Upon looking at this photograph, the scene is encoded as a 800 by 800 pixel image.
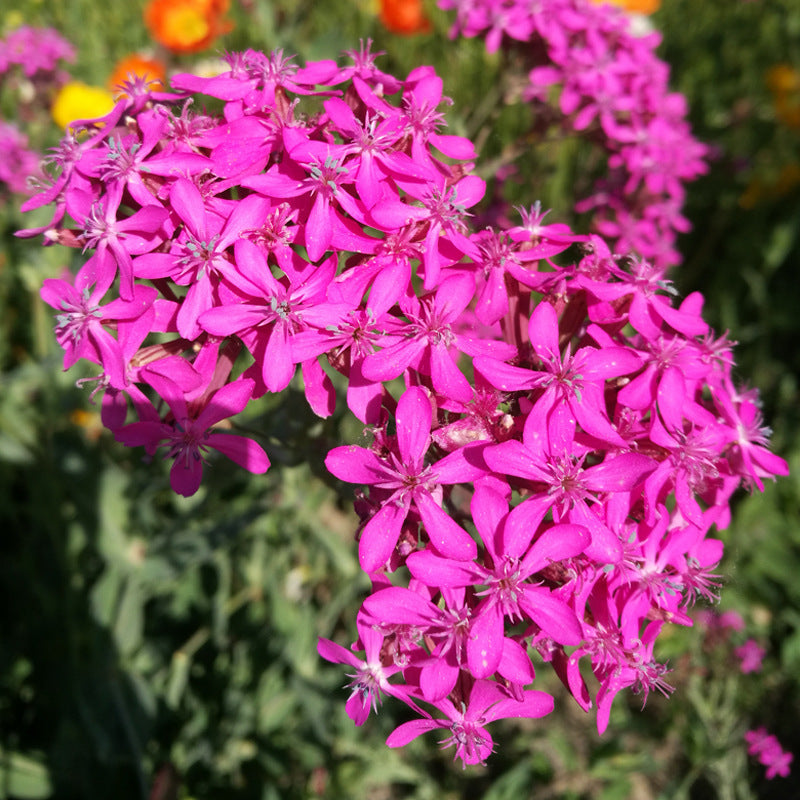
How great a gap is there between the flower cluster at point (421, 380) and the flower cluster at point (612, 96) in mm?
994

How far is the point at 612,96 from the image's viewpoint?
2033mm

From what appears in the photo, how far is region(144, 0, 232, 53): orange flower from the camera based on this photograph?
3.29 m

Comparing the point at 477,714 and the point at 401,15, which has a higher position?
the point at 401,15

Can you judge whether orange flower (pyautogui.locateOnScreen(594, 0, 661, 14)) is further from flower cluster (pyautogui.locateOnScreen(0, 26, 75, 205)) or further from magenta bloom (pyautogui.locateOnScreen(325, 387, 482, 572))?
magenta bloom (pyautogui.locateOnScreen(325, 387, 482, 572))

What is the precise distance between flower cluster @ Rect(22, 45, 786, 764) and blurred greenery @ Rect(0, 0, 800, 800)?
0.33 meters

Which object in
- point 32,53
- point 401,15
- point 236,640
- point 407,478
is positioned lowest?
point 236,640

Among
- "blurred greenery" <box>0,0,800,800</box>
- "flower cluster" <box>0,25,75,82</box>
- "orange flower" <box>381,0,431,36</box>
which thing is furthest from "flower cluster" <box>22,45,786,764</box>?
"orange flower" <box>381,0,431,36</box>

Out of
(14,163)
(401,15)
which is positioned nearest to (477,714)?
(14,163)

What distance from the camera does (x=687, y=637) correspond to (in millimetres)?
2309

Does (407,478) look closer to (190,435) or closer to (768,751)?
(190,435)

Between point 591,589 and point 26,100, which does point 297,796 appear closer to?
point 591,589

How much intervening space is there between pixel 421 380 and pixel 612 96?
1.40 m

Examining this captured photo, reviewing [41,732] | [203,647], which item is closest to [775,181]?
[203,647]

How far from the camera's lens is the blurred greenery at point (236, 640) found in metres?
1.86
